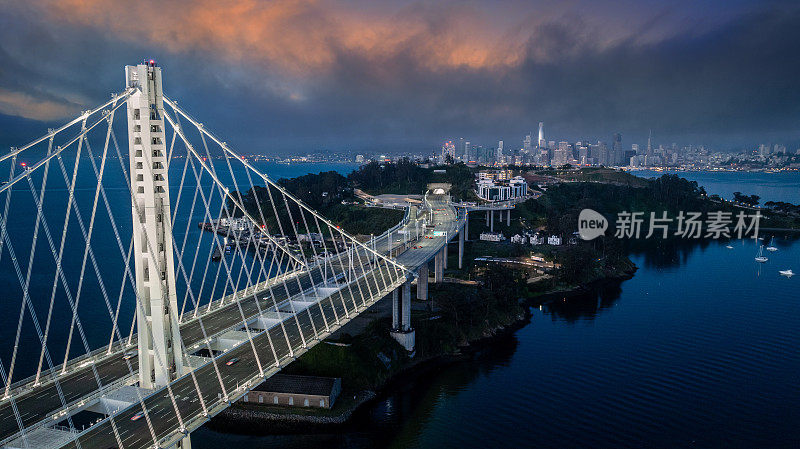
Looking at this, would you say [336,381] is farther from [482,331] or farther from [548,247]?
[548,247]

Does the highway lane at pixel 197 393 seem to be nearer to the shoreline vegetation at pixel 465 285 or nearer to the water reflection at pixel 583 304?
the shoreline vegetation at pixel 465 285

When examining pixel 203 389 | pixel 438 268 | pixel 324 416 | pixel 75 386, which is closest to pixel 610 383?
pixel 324 416

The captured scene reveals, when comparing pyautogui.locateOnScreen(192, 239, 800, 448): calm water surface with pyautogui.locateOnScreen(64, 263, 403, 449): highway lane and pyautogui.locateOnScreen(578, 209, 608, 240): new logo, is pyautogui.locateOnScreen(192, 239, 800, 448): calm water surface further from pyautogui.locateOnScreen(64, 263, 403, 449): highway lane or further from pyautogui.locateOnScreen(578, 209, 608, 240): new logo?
pyautogui.locateOnScreen(578, 209, 608, 240): new logo

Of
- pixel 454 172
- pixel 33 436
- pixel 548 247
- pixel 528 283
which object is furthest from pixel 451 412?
pixel 454 172

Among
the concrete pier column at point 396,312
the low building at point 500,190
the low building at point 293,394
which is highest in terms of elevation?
the low building at point 500,190

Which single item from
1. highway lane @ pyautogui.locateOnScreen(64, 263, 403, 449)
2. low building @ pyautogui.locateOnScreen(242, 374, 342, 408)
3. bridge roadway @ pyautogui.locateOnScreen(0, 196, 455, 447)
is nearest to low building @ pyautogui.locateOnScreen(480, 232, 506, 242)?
bridge roadway @ pyautogui.locateOnScreen(0, 196, 455, 447)

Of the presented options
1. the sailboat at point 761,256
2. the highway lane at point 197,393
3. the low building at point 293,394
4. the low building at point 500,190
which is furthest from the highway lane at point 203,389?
the low building at point 500,190

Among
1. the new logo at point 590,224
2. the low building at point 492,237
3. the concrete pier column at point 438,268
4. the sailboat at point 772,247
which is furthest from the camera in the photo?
the low building at point 492,237
